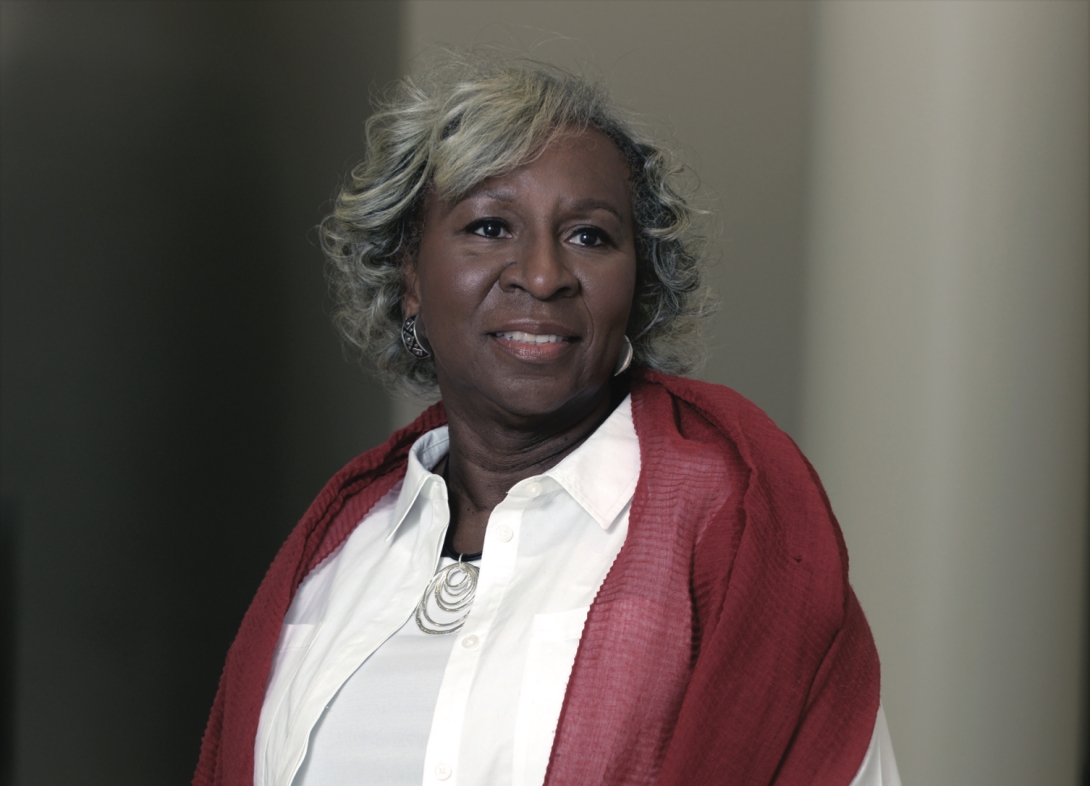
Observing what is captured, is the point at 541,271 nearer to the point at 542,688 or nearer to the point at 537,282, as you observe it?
the point at 537,282

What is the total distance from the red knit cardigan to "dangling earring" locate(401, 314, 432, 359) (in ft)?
1.31

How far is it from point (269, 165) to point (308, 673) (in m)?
1.34

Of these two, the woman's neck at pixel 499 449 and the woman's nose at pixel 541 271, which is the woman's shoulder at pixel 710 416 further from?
the woman's nose at pixel 541 271

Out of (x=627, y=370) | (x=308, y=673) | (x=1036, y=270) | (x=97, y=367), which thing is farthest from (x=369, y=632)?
(x=1036, y=270)

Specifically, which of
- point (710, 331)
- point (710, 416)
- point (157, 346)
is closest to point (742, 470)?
point (710, 416)

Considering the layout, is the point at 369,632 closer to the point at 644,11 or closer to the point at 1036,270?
the point at 1036,270

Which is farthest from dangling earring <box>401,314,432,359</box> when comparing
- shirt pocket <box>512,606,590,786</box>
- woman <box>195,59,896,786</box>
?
shirt pocket <box>512,606,590,786</box>

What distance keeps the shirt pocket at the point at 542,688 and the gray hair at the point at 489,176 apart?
0.44 m

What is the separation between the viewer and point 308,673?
A: 1304 millimetres

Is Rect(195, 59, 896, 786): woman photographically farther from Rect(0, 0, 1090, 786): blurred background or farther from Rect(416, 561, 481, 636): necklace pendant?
Rect(0, 0, 1090, 786): blurred background

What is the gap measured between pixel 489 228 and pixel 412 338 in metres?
0.26

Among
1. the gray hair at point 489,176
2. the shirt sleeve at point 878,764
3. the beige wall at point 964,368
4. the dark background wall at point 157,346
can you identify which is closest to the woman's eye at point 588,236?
the gray hair at point 489,176

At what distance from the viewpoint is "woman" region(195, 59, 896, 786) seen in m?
1.06

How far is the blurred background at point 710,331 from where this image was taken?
1841 millimetres
